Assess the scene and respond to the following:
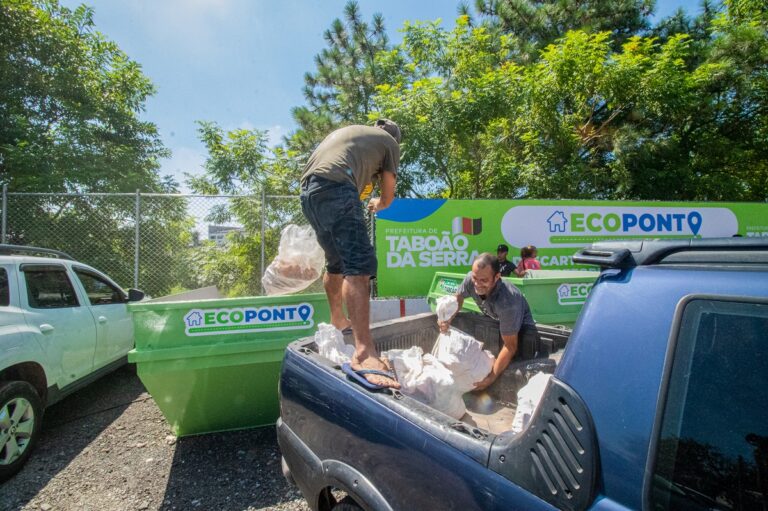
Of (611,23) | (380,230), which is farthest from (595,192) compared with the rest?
(380,230)

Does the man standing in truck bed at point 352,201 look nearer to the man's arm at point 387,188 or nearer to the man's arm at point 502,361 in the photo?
the man's arm at point 387,188

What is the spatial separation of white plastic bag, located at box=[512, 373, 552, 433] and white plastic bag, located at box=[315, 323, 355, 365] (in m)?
0.93

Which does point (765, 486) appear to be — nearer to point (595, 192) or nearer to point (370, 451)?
point (370, 451)

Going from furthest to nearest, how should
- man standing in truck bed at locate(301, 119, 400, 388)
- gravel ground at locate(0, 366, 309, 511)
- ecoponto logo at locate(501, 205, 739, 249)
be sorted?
ecoponto logo at locate(501, 205, 739, 249) → gravel ground at locate(0, 366, 309, 511) → man standing in truck bed at locate(301, 119, 400, 388)

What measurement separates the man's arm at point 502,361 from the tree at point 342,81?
14.2 meters

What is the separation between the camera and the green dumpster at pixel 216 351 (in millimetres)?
2904

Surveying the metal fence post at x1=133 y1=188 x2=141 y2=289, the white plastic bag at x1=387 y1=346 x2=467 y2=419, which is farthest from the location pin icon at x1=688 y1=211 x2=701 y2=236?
the metal fence post at x1=133 y1=188 x2=141 y2=289

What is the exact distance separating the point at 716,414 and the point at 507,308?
2.17m

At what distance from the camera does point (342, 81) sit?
17.2 metres

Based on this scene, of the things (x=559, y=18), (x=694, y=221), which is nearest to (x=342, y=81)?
(x=559, y=18)

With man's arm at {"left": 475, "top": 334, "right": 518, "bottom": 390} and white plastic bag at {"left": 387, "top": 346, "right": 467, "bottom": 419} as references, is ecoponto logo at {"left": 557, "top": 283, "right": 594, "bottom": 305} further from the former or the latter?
white plastic bag at {"left": 387, "top": 346, "right": 467, "bottom": 419}

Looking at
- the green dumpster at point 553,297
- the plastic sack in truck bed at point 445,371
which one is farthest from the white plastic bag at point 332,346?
the green dumpster at point 553,297

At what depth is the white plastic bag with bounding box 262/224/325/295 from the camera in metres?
3.89

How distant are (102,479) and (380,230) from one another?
5.13 m
